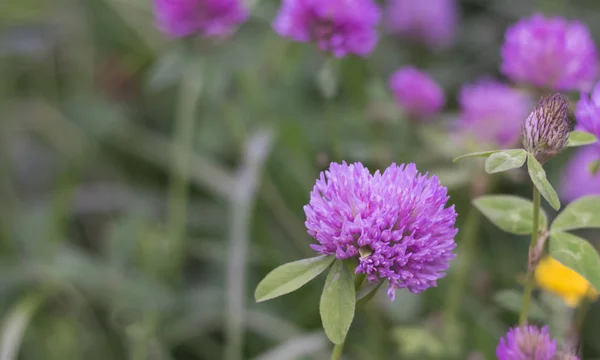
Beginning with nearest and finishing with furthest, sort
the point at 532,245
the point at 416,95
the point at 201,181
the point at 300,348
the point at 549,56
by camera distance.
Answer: the point at 532,245
the point at 549,56
the point at 300,348
the point at 416,95
the point at 201,181

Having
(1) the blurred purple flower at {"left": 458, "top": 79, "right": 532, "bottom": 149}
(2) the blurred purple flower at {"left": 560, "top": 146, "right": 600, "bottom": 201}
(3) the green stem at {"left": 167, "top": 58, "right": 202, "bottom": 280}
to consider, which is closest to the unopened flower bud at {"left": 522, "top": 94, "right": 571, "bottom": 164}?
(1) the blurred purple flower at {"left": 458, "top": 79, "right": 532, "bottom": 149}

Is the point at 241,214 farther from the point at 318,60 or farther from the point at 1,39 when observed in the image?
the point at 1,39

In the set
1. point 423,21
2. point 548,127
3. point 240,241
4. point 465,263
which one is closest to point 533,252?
point 548,127

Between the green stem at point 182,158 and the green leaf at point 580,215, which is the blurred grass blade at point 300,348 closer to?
the green stem at point 182,158

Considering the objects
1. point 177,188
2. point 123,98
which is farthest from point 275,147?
point 123,98

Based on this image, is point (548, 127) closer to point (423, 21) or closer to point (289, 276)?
point (289, 276)
